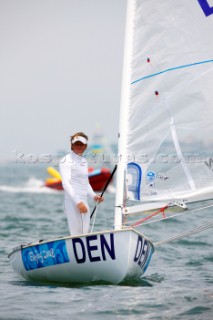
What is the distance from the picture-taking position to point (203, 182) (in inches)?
291

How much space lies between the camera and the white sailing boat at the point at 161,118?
7285 mm

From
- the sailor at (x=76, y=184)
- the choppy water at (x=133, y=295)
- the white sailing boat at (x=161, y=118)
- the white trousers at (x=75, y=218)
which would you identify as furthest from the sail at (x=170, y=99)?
→ the choppy water at (x=133, y=295)

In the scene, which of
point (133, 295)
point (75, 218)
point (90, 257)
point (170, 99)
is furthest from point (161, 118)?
point (133, 295)

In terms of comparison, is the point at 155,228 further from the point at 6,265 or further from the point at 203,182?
the point at 203,182

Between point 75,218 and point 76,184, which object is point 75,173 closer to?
point 76,184

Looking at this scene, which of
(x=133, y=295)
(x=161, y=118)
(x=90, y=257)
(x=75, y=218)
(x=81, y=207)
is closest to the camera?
(x=133, y=295)

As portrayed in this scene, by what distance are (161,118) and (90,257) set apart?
1670 millimetres

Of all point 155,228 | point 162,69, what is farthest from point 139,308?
point 155,228

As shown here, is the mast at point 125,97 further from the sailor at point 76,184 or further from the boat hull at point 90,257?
the boat hull at point 90,257

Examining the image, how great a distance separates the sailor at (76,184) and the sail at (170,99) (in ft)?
1.49

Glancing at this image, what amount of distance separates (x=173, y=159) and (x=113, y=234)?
1180mm

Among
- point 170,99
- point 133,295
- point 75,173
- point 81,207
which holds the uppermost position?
point 170,99

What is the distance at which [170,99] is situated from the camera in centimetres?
746

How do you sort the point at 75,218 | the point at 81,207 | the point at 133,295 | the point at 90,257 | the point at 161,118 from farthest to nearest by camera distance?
the point at 161,118, the point at 75,218, the point at 81,207, the point at 90,257, the point at 133,295
